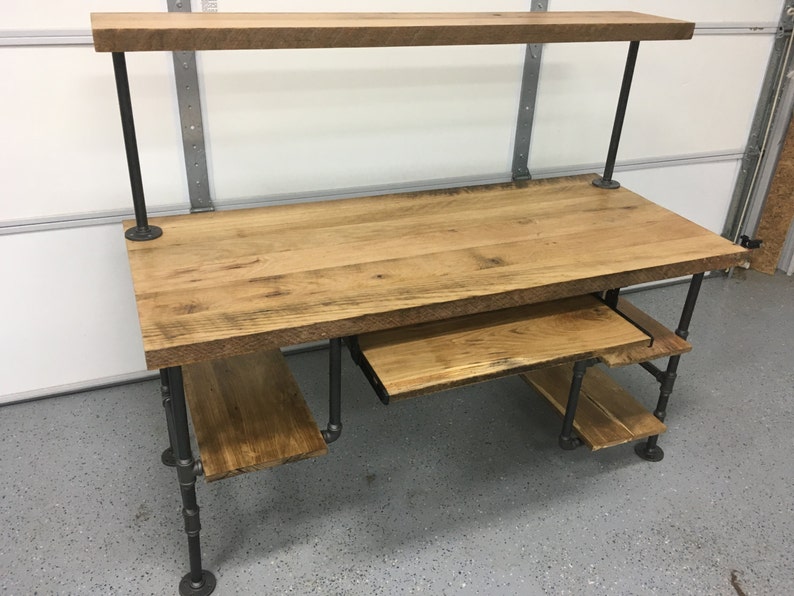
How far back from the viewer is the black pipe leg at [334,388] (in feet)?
4.70

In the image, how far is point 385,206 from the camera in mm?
1873

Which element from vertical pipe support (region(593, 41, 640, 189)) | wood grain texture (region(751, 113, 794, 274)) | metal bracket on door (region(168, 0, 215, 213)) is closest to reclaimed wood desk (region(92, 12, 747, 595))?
vertical pipe support (region(593, 41, 640, 189))

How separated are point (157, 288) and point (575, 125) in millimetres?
1687

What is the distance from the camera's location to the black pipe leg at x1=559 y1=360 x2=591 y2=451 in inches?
63.7

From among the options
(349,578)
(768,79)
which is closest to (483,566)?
(349,578)

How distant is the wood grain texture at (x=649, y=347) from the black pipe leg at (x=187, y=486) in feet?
3.07

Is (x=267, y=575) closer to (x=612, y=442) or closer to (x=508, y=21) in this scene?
(x=612, y=442)

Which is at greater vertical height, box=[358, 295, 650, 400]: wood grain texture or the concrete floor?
box=[358, 295, 650, 400]: wood grain texture

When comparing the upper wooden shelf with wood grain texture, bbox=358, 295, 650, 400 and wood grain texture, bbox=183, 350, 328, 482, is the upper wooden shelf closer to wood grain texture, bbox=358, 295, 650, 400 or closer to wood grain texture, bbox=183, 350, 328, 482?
wood grain texture, bbox=358, 295, 650, 400

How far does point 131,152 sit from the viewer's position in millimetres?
1520

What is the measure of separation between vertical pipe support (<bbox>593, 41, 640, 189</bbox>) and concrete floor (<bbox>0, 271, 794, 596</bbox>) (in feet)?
2.41

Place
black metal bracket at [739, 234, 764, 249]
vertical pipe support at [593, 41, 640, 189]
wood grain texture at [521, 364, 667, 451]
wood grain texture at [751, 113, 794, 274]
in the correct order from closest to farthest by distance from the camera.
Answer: wood grain texture at [521, 364, 667, 451], vertical pipe support at [593, 41, 640, 189], wood grain texture at [751, 113, 794, 274], black metal bracket at [739, 234, 764, 249]

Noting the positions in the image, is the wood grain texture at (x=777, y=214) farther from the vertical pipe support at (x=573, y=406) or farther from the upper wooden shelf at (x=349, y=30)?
the vertical pipe support at (x=573, y=406)

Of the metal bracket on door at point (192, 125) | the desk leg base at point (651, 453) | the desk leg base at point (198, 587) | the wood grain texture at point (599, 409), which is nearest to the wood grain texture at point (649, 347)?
the wood grain texture at point (599, 409)
